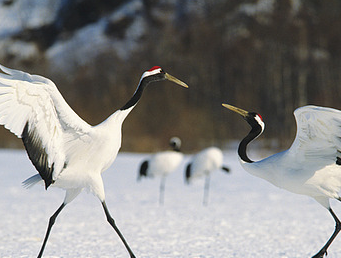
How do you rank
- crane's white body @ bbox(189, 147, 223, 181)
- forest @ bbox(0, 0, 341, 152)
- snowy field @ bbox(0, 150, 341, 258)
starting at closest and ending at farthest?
snowy field @ bbox(0, 150, 341, 258)
crane's white body @ bbox(189, 147, 223, 181)
forest @ bbox(0, 0, 341, 152)

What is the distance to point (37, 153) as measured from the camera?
3174 millimetres

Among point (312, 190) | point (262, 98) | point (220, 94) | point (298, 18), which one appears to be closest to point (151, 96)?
point (220, 94)

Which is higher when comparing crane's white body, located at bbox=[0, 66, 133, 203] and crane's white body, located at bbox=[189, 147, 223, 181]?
crane's white body, located at bbox=[0, 66, 133, 203]

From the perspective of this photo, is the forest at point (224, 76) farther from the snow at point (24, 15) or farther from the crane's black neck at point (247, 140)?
the snow at point (24, 15)

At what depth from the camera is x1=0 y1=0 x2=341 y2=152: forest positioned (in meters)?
19.9

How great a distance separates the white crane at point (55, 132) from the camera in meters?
2.99

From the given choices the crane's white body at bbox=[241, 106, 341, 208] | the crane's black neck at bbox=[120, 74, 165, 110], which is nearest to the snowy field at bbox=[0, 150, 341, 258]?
the crane's white body at bbox=[241, 106, 341, 208]

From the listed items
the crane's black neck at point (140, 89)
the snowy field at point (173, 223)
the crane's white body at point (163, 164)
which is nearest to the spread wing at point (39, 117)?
the crane's black neck at point (140, 89)

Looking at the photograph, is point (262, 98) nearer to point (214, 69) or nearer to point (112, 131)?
point (214, 69)

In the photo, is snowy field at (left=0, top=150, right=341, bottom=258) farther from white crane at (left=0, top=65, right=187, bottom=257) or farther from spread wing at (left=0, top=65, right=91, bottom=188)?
spread wing at (left=0, top=65, right=91, bottom=188)

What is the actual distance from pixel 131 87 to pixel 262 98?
5.89 m

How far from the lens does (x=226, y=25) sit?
23734 millimetres

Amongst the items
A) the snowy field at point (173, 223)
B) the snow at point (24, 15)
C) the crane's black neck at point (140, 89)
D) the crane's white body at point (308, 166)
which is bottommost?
the snowy field at point (173, 223)

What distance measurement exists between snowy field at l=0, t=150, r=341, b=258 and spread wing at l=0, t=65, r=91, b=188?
3.56 feet
